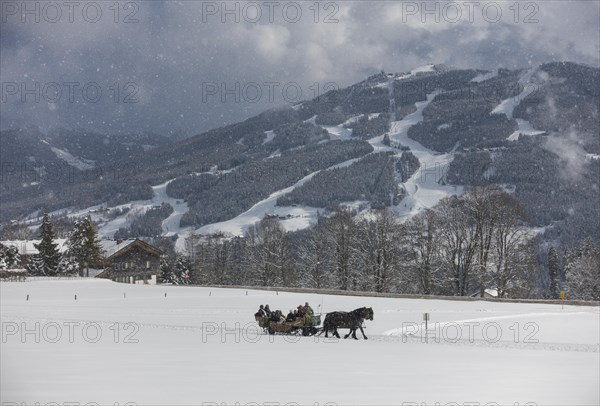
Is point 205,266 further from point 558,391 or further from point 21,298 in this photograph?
point 558,391

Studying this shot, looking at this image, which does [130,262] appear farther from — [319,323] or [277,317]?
[319,323]

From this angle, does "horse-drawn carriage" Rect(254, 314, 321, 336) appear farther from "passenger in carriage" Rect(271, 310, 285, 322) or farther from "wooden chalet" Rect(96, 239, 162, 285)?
"wooden chalet" Rect(96, 239, 162, 285)

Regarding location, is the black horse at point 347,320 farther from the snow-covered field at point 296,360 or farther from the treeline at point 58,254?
the treeline at point 58,254

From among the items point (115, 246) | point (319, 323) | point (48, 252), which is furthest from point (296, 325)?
point (115, 246)

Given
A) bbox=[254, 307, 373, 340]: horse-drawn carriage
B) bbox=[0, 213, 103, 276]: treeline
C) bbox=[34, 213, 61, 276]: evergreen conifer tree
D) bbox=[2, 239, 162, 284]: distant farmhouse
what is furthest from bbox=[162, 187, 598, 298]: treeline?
bbox=[2, 239, 162, 284]: distant farmhouse

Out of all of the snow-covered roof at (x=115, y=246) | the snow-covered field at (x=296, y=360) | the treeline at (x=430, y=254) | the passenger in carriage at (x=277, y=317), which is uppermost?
the snow-covered roof at (x=115, y=246)

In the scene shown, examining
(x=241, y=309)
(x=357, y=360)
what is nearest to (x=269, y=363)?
(x=357, y=360)

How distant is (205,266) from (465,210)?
168 feet

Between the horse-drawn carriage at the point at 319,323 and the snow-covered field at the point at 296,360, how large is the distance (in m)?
0.85

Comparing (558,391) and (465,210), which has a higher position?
(465,210)

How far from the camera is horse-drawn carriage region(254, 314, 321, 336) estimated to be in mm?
30562

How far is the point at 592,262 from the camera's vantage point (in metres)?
85.8

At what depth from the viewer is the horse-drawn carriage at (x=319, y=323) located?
29016 millimetres

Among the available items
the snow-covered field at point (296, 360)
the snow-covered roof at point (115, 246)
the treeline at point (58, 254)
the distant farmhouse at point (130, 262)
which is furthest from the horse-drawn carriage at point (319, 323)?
the snow-covered roof at point (115, 246)
